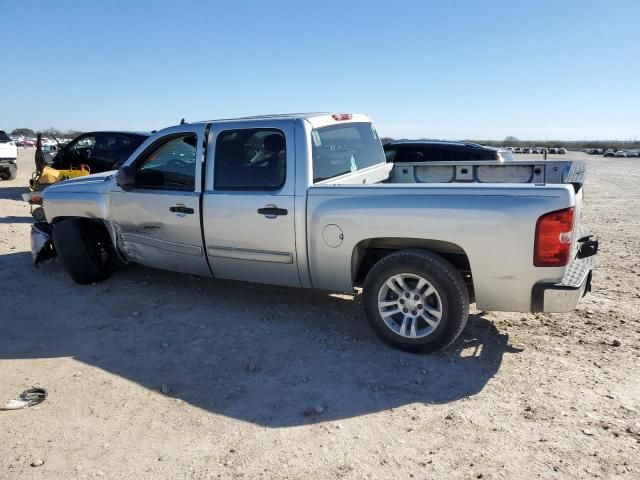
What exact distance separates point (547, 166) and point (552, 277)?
2295mm

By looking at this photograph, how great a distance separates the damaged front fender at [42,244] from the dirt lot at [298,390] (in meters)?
0.97

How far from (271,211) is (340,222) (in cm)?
66

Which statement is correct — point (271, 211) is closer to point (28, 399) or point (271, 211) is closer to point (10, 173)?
point (28, 399)

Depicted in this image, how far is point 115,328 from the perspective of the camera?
472cm

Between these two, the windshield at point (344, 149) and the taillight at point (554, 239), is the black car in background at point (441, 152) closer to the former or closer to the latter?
the windshield at point (344, 149)

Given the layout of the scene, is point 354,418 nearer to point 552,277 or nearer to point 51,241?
point 552,277

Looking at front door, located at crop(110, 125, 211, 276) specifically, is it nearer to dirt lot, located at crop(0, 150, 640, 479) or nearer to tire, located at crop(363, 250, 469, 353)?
dirt lot, located at crop(0, 150, 640, 479)

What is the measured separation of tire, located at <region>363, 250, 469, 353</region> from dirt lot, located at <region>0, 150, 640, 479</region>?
18 centimetres

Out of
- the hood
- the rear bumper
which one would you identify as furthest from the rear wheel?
the rear bumper

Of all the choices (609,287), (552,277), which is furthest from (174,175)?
(609,287)

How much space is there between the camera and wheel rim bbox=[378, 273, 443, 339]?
401 cm

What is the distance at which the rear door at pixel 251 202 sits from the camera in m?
4.45

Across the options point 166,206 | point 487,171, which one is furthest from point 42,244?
point 487,171

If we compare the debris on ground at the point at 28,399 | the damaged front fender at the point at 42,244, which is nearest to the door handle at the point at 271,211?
the debris on ground at the point at 28,399
